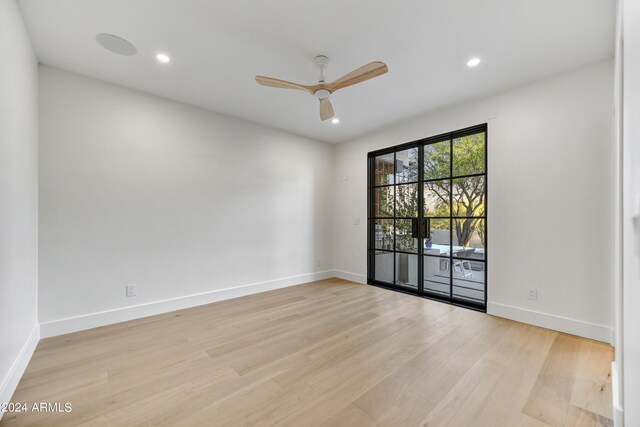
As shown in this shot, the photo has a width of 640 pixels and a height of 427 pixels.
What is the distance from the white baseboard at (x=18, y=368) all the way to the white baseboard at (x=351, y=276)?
160 inches

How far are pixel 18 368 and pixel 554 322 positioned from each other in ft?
15.2

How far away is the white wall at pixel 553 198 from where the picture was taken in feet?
8.45

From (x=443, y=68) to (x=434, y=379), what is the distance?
9.10 feet

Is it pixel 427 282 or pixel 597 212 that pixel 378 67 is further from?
pixel 427 282

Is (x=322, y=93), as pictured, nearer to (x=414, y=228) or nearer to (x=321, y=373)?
(x=321, y=373)

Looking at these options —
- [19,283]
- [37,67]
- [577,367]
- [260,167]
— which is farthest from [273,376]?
[37,67]

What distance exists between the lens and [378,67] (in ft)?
6.93

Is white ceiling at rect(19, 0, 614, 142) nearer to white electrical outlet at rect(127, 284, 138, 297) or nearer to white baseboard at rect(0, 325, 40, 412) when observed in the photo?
white electrical outlet at rect(127, 284, 138, 297)

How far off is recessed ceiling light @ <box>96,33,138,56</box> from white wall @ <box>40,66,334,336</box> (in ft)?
2.51

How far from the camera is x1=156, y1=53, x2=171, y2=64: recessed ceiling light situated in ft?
8.30

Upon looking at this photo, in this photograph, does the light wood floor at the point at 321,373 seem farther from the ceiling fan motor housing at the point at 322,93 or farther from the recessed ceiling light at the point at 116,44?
the recessed ceiling light at the point at 116,44

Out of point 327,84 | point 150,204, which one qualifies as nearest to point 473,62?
point 327,84

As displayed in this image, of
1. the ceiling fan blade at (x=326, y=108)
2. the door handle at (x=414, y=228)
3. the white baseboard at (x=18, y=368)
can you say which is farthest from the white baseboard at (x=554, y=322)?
the white baseboard at (x=18, y=368)

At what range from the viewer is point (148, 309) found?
3.21m
